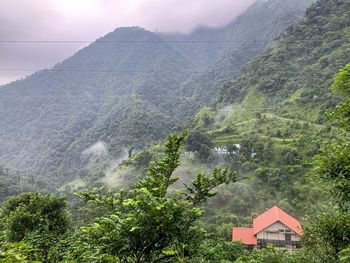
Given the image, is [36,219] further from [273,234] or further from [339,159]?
[273,234]

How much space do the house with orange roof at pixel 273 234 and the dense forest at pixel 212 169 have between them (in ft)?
6.45

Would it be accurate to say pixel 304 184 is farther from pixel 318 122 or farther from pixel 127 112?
pixel 127 112

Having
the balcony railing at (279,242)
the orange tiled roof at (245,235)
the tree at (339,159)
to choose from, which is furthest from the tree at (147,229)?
the balcony railing at (279,242)

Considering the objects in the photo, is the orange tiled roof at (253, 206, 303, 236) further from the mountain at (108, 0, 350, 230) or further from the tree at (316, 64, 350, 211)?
the tree at (316, 64, 350, 211)

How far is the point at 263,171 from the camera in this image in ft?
172

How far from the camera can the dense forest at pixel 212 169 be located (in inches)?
248

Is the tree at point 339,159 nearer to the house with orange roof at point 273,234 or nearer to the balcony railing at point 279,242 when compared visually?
the house with orange roof at point 273,234

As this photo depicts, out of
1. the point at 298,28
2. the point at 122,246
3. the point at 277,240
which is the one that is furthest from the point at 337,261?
the point at 298,28

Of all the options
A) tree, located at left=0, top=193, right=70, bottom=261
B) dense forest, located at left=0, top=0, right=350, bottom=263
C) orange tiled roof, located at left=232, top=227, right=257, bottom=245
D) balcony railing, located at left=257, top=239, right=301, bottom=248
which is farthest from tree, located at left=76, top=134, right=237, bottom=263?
balcony railing, located at left=257, top=239, right=301, bottom=248

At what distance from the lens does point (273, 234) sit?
38531 mm

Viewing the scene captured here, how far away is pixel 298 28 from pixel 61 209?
3856 inches

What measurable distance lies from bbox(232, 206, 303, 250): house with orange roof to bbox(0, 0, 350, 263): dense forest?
6.45 feet

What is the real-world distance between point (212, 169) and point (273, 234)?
3422 centimetres

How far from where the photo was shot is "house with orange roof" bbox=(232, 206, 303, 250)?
38.1 metres
